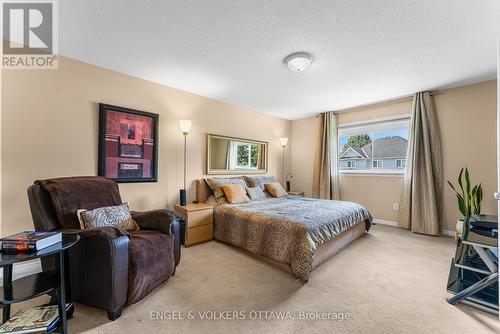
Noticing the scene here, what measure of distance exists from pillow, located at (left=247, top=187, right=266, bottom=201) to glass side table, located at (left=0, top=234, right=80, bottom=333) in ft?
8.51

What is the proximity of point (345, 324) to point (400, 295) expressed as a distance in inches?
27.4

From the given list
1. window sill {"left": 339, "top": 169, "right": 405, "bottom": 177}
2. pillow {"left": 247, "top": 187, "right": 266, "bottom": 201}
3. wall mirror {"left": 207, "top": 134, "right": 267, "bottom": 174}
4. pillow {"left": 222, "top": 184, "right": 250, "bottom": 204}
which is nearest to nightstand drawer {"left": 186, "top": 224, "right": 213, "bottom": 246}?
pillow {"left": 222, "top": 184, "right": 250, "bottom": 204}

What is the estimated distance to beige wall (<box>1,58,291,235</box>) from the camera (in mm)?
2086

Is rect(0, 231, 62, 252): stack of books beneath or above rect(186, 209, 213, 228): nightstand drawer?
above

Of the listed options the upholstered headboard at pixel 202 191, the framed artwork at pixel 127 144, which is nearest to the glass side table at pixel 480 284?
the upholstered headboard at pixel 202 191

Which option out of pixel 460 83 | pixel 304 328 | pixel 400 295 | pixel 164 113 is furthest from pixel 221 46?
pixel 460 83

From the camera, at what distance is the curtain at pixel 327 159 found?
4531 millimetres

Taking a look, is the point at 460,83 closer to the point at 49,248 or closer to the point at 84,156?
the point at 49,248

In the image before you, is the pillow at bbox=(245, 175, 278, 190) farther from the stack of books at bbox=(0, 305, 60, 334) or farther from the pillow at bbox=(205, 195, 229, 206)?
the stack of books at bbox=(0, 305, 60, 334)

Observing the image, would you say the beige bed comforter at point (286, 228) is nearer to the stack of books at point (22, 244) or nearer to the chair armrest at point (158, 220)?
the chair armrest at point (158, 220)

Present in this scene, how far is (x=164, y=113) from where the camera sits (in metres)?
3.20

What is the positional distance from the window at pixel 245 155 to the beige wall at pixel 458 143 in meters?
2.32

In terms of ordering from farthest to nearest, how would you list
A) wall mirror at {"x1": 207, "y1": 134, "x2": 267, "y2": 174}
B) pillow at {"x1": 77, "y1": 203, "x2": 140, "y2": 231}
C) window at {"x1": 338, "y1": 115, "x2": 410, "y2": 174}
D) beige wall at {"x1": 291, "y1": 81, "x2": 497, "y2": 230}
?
1. window at {"x1": 338, "y1": 115, "x2": 410, "y2": 174}
2. wall mirror at {"x1": 207, "y1": 134, "x2": 267, "y2": 174}
3. beige wall at {"x1": 291, "y1": 81, "x2": 497, "y2": 230}
4. pillow at {"x1": 77, "y1": 203, "x2": 140, "y2": 231}

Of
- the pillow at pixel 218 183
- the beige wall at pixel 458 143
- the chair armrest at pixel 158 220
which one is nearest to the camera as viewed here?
the chair armrest at pixel 158 220
